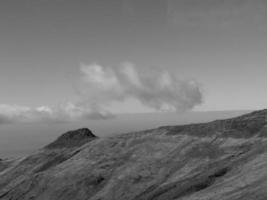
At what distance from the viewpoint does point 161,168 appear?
8431cm

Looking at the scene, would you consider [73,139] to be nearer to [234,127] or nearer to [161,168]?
[161,168]

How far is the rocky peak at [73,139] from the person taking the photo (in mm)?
137375

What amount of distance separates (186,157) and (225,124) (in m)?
18.6

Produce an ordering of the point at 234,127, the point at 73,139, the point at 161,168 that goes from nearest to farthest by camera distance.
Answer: the point at 161,168 < the point at 234,127 < the point at 73,139

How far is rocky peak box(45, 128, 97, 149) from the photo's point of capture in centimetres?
13738

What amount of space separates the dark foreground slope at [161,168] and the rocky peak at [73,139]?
12327 millimetres

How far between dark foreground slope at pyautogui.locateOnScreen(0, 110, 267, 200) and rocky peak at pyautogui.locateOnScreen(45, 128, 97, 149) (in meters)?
12.3

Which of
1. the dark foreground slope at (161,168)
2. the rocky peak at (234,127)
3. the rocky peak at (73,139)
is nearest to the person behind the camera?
the dark foreground slope at (161,168)

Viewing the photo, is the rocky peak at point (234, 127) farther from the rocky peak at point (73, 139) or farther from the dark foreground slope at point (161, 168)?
the rocky peak at point (73, 139)

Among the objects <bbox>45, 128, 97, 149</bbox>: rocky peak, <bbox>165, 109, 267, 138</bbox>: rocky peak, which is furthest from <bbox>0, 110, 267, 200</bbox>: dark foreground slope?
<bbox>45, 128, 97, 149</bbox>: rocky peak

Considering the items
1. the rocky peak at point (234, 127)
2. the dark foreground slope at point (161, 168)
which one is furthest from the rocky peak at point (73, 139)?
the rocky peak at point (234, 127)

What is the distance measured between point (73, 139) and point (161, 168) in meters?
67.6

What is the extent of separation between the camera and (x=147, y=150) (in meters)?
97.3

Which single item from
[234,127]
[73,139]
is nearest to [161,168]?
[234,127]
